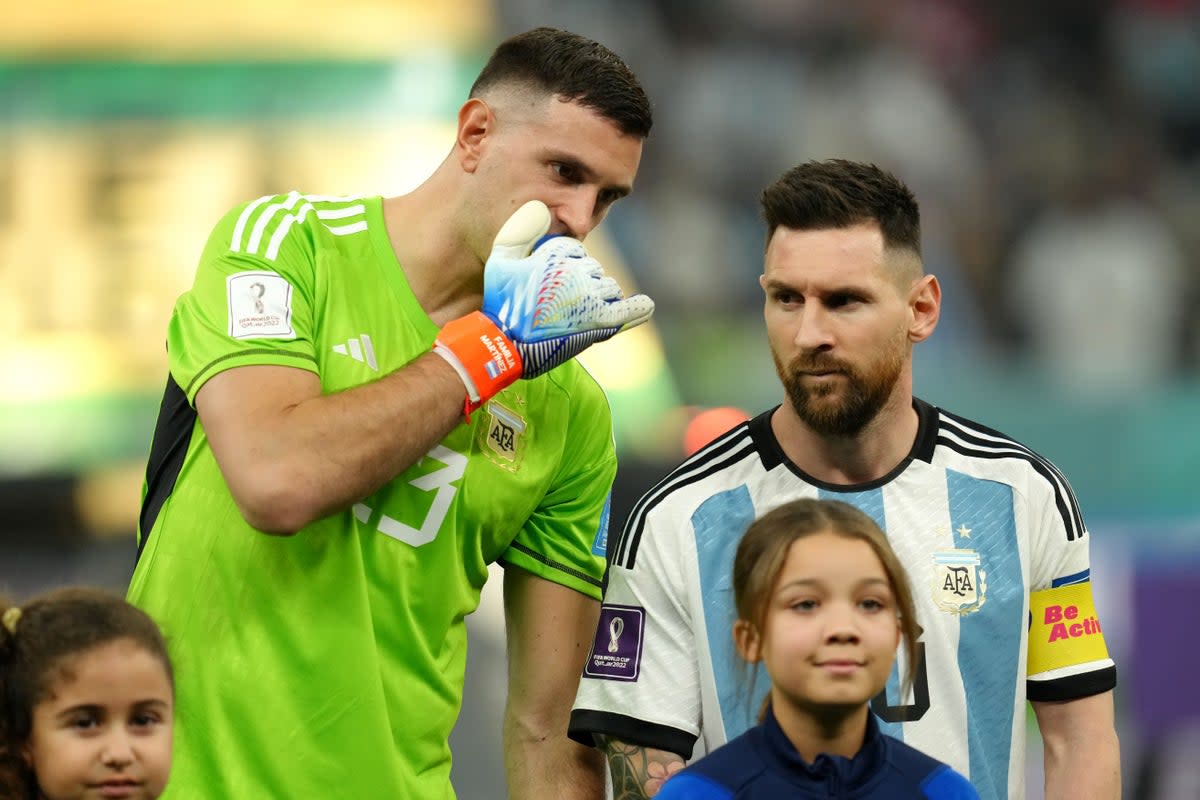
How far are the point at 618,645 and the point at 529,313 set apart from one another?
593mm

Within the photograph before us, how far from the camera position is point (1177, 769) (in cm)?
712

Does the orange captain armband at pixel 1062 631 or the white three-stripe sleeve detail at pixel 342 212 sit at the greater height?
the white three-stripe sleeve detail at pixel 342 212

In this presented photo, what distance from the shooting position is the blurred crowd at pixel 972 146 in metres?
10.1

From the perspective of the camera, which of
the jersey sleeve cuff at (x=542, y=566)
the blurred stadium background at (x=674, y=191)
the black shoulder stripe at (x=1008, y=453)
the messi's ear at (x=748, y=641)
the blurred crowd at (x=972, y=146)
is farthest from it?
the blurred crowd at (x=972, y=146)

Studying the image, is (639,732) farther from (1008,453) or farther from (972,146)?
(972,146)

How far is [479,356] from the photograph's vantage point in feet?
9.59

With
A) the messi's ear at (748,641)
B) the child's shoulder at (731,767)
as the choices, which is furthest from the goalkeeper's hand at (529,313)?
the child's shoulder at (731,767)

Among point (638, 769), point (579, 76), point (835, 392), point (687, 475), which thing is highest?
point (579, 76)

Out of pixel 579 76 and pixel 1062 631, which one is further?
pixel 579 76

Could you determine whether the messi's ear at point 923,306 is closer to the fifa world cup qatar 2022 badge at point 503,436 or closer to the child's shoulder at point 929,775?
the fifa world cup qatar 2022 badge at point 503,436

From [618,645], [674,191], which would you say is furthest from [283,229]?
[674,191]

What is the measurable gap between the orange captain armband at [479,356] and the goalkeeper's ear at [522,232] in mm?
128

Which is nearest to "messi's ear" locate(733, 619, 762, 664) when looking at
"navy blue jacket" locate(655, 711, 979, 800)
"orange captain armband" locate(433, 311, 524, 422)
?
"navy blue jacket" locate(655, 711, 979, 800)

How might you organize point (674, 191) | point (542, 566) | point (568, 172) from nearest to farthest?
point (568, 172) → point (542, 566) → point (674, 191)
